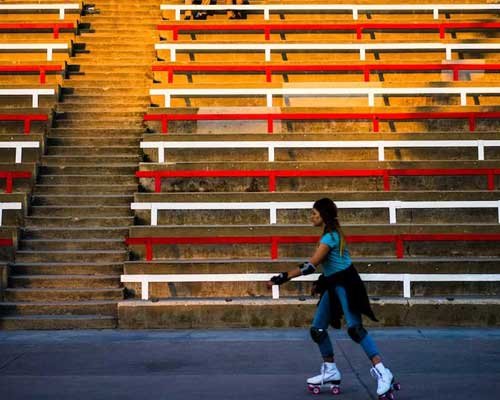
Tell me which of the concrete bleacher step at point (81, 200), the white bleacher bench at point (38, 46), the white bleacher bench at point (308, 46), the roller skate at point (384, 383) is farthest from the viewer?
the white bleacher bench at point (38, 46)

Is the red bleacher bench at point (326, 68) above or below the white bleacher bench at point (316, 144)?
above

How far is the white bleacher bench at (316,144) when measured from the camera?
11719 millimetres

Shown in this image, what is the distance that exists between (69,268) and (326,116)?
16.6 ft

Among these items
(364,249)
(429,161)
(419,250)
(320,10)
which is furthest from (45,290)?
(320,10)

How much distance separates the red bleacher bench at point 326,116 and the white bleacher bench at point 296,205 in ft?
7.26

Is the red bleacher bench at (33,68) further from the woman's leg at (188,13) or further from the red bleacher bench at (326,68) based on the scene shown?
the woman's leg at (188,13)

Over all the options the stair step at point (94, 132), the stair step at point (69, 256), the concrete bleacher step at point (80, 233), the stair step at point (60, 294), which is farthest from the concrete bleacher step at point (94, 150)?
the stair step at point (60, 294)

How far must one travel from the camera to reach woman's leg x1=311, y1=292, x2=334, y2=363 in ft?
21.1

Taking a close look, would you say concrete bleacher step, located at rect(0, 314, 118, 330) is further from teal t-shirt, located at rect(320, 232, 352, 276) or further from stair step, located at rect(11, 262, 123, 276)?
teal t-shirt, located at rect(320, 232, 352, 276)

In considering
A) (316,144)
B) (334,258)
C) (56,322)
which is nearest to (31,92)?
(316,144)

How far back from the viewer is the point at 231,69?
46.7 ft

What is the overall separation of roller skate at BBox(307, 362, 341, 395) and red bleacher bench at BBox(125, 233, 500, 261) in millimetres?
3679

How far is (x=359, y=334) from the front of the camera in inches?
244

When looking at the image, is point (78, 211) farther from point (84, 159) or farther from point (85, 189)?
point (84, 159)
